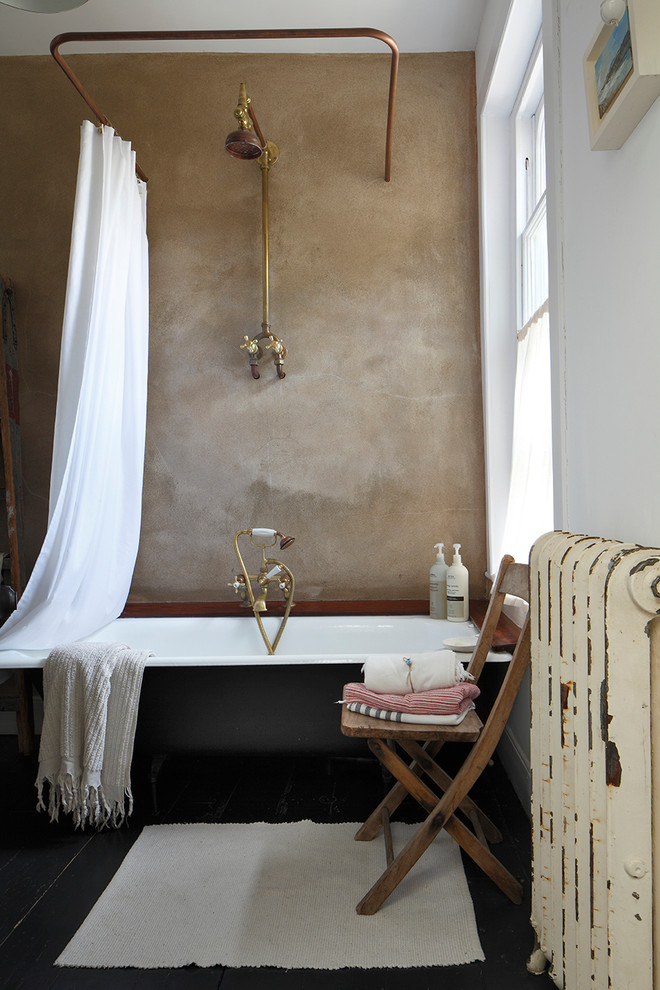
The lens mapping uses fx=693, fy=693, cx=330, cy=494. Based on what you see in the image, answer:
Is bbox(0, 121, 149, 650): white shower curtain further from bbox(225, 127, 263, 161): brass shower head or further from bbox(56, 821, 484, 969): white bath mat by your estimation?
bbox(56, 821, 484, 969): white bath mat

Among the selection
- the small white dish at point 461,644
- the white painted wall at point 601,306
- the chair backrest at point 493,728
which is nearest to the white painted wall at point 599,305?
the white painted wall at point 601,306

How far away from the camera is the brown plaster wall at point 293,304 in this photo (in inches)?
121

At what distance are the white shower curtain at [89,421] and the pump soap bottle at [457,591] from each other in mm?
1339

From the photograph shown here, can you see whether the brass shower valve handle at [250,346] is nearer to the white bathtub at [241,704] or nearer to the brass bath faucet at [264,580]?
the brass bath faucet at [264,580]

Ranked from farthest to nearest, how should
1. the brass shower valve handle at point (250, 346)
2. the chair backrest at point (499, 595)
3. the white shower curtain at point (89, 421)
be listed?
the brass shower valve handle at point (250, 346)
the white shower curtain at point (89, 421)
the chair backrest at point (499, 595)

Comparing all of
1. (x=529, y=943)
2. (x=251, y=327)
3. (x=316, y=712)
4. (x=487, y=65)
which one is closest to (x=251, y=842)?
(x=316, y=712)

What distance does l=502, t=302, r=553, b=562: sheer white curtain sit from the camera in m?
2.27

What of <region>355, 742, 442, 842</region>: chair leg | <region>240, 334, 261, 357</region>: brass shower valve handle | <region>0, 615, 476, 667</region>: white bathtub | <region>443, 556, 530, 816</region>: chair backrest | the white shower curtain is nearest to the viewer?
<region>443, 556, 530, 816</region>: chair backrest

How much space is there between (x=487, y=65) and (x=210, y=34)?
3.67 feet

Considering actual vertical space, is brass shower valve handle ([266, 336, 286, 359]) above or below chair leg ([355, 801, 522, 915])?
above

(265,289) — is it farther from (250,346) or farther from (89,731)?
(89,731)

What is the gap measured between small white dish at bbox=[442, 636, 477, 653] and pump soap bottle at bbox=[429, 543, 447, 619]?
290 mm

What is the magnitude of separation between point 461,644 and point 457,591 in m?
0.43

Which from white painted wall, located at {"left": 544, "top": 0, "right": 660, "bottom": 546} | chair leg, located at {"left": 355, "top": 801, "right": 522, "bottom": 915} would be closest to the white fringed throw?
chair leg, located at {"left": 355, "top": 801, "right": 522, "bottom": 915}
